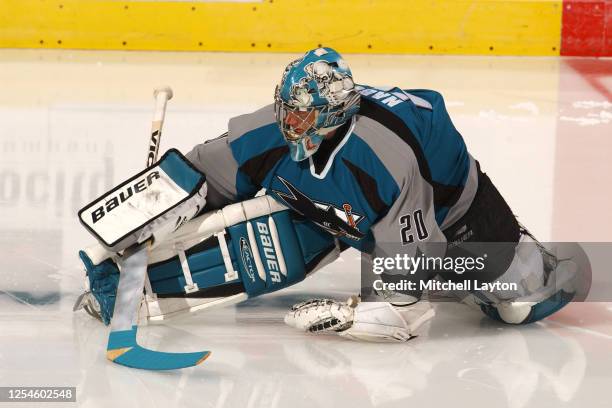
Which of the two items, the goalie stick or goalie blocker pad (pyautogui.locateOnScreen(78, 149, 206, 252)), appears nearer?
the goalie stick

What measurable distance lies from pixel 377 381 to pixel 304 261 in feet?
1.87

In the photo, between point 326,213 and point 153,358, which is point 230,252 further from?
point 153,358

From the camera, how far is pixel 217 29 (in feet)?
24.3

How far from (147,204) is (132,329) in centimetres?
35

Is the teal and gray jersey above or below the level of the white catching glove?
above

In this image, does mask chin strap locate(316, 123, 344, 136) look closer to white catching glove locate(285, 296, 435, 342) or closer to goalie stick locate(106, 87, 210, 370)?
white catching glove locate(285, 296, 435, 342)

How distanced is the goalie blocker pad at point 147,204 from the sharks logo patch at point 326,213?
250 millimetres

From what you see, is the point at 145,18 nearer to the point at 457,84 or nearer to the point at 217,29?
the point at 217,29

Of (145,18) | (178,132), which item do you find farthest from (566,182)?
(145,18)

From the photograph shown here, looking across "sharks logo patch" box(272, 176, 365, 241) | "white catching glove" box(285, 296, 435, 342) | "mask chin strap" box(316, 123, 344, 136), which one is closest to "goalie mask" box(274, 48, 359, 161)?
"mask chin strap" box(316, 123, 344, 136)

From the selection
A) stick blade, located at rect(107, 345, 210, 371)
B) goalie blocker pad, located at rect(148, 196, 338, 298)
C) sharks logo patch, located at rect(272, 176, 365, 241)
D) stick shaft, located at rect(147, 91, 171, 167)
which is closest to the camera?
stick blade, located at rect(107, 345, 210, 371)

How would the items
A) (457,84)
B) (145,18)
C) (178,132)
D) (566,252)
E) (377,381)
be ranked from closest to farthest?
(377,381) → (566,252) → (178,132) → (457,84) → (145,18)

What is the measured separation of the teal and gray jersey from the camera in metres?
3.47

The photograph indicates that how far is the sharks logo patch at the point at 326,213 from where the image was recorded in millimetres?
3559
